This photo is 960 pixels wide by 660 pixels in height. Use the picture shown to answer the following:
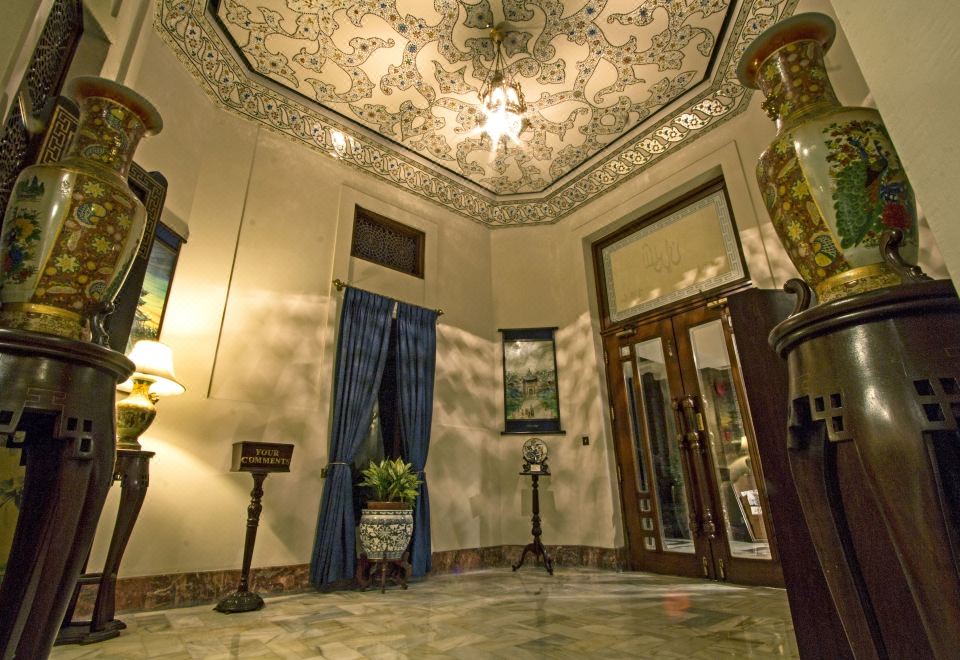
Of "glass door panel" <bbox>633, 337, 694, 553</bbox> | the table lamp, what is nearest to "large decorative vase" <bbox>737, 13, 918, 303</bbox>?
the table lamp

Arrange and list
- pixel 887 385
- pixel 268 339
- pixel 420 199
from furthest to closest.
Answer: pixel 420 199
pixel 268 339
pixel 887 385

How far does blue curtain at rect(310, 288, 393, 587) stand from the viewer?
149 inches

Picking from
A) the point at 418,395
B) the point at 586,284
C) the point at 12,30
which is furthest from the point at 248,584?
the point at 586,284

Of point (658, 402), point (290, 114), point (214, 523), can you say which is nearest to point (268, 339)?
point (214, 523)

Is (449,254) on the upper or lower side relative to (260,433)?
upper

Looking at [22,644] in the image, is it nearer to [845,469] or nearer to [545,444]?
[845,469]

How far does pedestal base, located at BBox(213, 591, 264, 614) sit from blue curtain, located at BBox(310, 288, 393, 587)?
0.66 meters

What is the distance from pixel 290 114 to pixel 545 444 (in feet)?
15.0

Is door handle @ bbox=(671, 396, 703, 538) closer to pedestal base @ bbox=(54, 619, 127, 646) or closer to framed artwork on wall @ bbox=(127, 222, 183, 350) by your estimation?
pedestal base @ bbox=(54, 619, 127, 646)

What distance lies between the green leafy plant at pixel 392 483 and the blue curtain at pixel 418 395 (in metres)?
0.48

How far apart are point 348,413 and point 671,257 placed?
3830 millimetres

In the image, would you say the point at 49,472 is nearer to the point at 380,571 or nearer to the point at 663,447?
the point at 380,571

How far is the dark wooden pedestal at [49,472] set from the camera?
96 centimetres

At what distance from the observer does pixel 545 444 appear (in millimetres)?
5355
